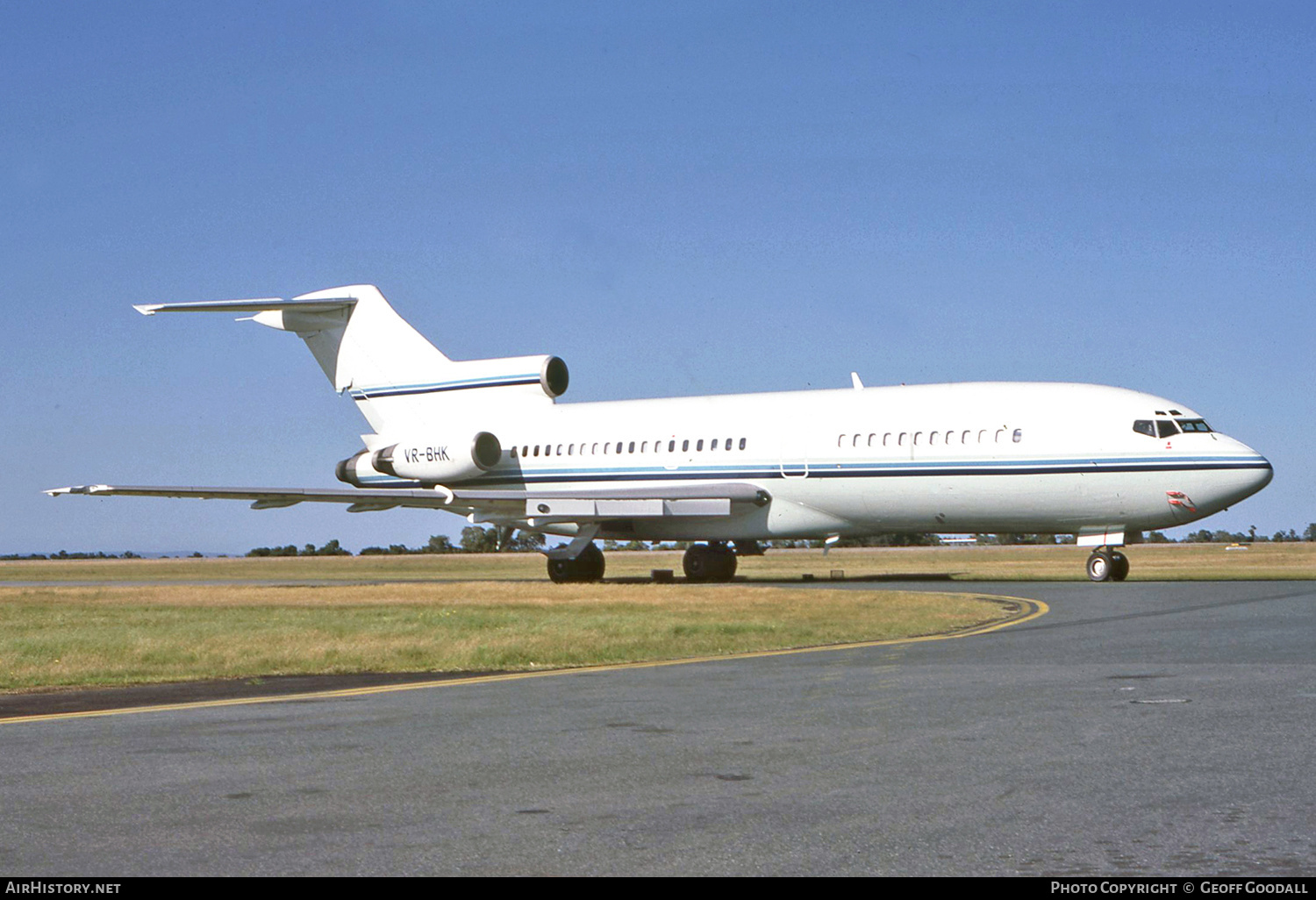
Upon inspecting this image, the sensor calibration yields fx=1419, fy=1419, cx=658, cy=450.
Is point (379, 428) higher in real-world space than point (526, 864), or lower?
higher

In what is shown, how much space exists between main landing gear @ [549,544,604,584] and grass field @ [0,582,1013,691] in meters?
8.03

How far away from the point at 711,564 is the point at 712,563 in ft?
0.11

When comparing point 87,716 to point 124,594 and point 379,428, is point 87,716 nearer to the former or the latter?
point 124,594

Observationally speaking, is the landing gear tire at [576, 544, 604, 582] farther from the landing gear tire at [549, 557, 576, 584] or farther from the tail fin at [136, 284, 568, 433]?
the tail fin at [136, 284, 568, 433]

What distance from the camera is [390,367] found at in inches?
1681

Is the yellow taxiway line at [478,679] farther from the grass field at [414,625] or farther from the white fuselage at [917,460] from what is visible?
the white fuselage at [917,460]

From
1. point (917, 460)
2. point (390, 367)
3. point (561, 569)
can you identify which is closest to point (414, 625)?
point (917, 460)

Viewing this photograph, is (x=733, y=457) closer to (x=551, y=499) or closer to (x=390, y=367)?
(x=551, y=499)

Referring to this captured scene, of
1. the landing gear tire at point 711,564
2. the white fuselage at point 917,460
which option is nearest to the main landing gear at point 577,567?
the white fuselage at point 917,460

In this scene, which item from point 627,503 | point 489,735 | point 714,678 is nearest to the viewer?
point 489,735

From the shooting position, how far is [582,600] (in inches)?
1014

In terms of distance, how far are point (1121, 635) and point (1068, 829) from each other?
36.2ft

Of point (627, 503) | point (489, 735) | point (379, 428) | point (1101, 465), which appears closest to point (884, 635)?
point (489, 735)

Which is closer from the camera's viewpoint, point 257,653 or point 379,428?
point 257,653
